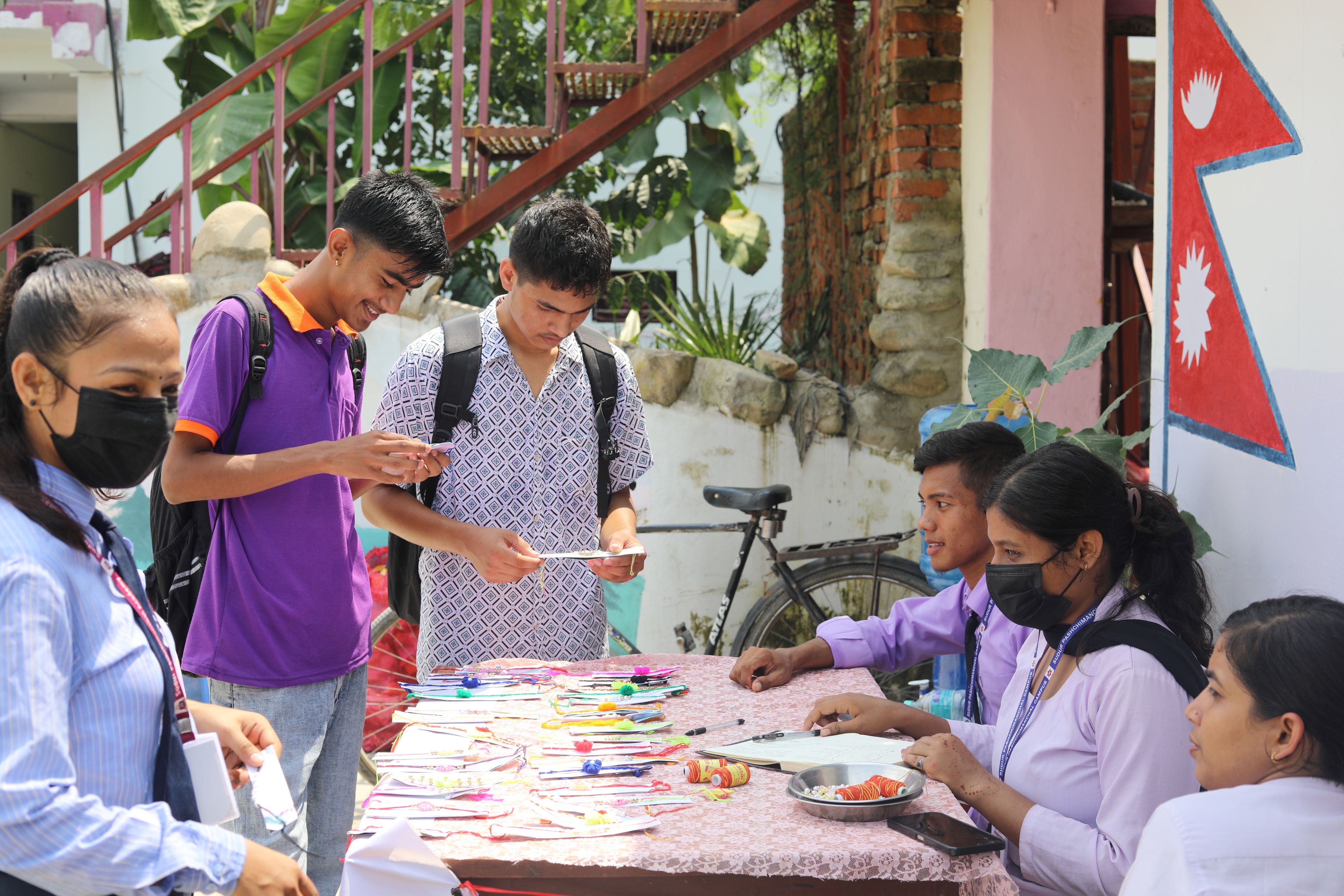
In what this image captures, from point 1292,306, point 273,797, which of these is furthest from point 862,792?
point 1292,306

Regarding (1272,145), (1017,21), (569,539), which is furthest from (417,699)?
(1017,21)

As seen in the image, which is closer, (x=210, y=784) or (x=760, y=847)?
(x=210, y=784)

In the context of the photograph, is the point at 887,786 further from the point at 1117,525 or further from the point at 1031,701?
the point at 1117,525

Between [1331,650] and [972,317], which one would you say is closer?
[1331,650]

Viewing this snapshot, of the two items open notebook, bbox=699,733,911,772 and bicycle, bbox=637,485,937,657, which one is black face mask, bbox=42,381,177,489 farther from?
bicycle, bbox=637,485,937,657

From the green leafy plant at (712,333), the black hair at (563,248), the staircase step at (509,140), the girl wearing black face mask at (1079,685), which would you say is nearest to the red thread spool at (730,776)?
the girl wearing black face mask at (1079,685)

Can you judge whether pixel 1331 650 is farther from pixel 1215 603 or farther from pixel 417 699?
pixel 417 699

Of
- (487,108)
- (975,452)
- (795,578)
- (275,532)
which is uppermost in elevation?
(487,108)

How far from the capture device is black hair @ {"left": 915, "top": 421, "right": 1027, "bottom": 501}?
8.48ft

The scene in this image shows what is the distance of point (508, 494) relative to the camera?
2.70m

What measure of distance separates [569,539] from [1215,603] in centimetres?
168

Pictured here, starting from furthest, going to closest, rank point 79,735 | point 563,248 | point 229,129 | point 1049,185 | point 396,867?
point 229,129 < point 1049,185 < point 563,248 < point 396,867 < point 79,735

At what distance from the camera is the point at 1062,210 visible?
4.54 meters

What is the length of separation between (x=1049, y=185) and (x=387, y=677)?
141 inches
